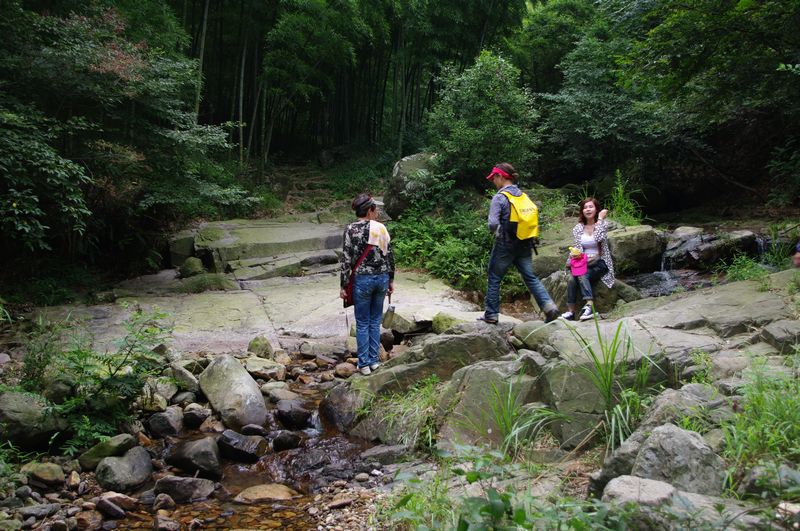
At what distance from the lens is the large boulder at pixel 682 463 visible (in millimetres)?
2008

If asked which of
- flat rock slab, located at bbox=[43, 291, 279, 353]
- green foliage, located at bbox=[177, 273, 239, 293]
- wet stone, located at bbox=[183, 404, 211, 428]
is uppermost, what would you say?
green foliage, located at bbox=[177, 273, 239, 293]

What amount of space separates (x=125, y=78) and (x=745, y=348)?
26.4 ft

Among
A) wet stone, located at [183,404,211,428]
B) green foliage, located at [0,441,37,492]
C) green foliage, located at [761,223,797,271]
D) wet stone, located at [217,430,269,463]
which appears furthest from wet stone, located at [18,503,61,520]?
green foliage, located at [761,223,797,271]

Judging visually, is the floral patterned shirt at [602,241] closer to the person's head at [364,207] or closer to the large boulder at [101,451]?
the person's head at [364,207]

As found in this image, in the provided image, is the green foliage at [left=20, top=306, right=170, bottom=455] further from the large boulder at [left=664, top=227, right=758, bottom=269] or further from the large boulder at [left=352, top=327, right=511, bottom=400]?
the large boulder at [left=664, top=227, right=758, bottom=269]

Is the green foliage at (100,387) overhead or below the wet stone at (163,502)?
overhead

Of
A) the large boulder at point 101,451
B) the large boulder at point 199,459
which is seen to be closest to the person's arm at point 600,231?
the large boulder at point 199,459

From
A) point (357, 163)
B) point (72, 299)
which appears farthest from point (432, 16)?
point (72, 299)

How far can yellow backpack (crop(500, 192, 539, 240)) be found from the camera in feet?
17.3

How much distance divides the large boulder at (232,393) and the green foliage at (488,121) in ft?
24.7

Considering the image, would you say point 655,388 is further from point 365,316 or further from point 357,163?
point 357,163

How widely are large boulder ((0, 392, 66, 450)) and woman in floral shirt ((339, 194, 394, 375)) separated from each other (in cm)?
245

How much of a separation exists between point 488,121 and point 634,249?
4096 mm

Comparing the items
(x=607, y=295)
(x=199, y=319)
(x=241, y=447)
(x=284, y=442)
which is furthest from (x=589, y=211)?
(x=199, y=319)
